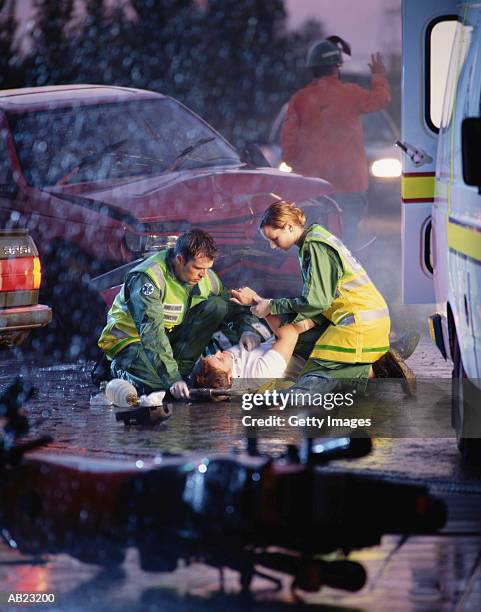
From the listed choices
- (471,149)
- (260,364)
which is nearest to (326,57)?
(260,364)

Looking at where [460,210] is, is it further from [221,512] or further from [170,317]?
[170,317]

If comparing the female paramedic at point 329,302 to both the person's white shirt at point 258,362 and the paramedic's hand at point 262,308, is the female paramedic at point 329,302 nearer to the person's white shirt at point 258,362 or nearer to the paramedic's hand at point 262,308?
the paramedic's hand at point 262,308

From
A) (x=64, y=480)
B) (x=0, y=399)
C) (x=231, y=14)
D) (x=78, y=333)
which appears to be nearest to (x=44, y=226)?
(x=78, y=333)

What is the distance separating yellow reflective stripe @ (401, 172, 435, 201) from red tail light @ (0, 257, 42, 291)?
1.81 m

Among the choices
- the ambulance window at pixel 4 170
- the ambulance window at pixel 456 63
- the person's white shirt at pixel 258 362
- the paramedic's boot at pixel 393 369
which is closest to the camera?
the ambulance window at pixel 456 63

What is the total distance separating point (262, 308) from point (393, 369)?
2.88 feet

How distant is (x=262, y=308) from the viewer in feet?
22.6

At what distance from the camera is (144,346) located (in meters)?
6.96

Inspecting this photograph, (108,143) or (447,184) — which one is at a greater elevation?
(108,143)

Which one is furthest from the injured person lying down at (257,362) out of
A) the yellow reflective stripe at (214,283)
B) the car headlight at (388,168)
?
the car headlight at (388,168)

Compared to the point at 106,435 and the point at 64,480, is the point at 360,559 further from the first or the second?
the point at 106,435

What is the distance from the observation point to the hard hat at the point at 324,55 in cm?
1010

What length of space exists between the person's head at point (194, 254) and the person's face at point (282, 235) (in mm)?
270

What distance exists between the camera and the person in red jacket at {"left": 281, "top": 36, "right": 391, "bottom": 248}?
10.3 meters
